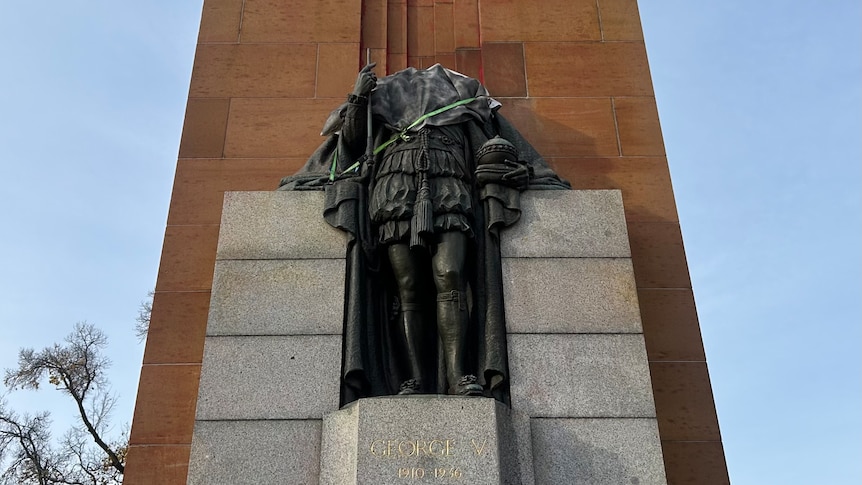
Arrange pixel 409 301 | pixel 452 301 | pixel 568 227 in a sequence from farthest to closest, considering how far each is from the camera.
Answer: pixel 568 227
pixel 409 301
pixel 452 301

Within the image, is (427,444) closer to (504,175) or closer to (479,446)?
(479,446)

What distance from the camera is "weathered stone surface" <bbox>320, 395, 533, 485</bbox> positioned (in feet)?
19.1

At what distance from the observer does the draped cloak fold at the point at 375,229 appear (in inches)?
274

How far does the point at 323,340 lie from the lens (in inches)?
275

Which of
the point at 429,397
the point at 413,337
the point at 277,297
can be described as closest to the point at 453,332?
the point at 413,337

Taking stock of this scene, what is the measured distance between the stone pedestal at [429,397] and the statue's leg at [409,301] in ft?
1.67

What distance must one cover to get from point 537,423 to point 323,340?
1.88 meters

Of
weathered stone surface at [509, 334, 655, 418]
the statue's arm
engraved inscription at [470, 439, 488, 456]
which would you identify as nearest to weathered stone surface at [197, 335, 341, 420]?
engraved inscription at [470, 439, 488, 456]

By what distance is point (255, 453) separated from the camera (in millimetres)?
6430

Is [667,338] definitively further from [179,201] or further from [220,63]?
[220,63]

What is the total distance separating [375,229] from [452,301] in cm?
106

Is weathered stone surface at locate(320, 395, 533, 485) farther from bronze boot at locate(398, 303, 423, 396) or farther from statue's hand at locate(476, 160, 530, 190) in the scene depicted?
statue's hand at locate(476, 160, 530, 190)

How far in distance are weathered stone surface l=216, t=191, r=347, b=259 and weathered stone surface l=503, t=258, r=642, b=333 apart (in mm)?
1605


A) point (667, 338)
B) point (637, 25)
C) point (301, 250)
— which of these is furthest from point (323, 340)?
point (637, 25)
